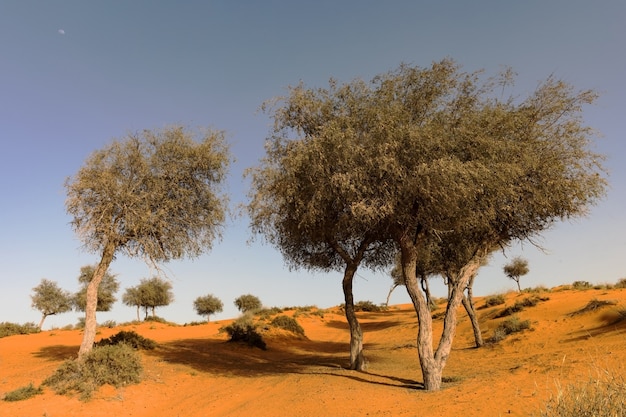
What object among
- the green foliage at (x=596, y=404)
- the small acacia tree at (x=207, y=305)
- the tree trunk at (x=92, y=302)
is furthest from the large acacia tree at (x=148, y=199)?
the small acacia tree at (x=207, y=305)

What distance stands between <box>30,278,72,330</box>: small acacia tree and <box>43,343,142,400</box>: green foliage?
138ft

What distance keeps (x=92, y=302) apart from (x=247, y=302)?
46.8 m

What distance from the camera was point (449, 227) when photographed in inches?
607

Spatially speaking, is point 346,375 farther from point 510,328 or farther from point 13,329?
point 13,329

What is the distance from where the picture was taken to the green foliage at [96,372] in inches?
553

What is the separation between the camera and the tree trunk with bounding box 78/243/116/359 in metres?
17.1

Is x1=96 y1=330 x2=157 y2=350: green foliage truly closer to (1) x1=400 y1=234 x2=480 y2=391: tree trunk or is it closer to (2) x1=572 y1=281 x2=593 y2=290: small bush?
(1) x1=400 y1=234 x2=480 y2=391: tree trunk

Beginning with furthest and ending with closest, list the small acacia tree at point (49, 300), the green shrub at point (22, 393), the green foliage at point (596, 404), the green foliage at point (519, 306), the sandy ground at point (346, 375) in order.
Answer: the small acacia tree at point (49, 300) → the green foliage at point (519, 306) → the green shrub at point (22, 393) → the sandy ground at point (346, 375) → the green foliage at point (596, 404)

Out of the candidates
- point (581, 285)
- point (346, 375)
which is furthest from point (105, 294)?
point (581, 285)

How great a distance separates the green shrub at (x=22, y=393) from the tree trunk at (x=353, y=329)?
11.8 meters

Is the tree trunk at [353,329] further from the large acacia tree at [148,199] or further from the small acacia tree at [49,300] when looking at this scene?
the small acacia tree at [49,300]

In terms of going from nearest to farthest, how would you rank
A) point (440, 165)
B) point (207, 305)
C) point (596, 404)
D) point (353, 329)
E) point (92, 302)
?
point (596, 404), point (440, 165), point (353, 329), point (92, 302), point (207, 305)

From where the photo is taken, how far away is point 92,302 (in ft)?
58.9

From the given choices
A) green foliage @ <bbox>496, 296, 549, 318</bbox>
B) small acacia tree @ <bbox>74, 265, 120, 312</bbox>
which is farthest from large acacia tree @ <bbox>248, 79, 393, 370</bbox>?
small acacia tree @ <bbox>74, 265, 120, 312</bbox>
